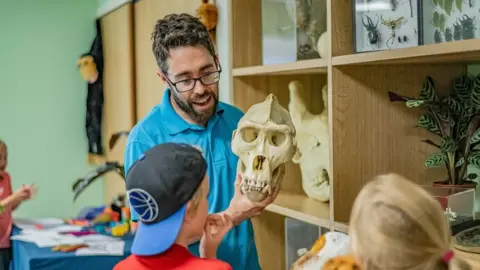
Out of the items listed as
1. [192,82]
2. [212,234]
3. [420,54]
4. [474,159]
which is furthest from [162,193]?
[474,159]

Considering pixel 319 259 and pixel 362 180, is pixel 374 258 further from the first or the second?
pixel 362 180

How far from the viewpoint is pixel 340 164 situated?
1536 mm

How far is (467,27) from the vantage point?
1.36m

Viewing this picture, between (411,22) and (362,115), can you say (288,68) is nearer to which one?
(362,115)

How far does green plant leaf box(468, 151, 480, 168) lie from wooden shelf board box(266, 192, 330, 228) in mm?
358

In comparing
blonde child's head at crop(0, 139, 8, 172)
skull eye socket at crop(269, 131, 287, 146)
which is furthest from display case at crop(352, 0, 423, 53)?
blonde child's head at crop(0, 139, 8, 172)

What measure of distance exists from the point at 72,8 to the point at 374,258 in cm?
309

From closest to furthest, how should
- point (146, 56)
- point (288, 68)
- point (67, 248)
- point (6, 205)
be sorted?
point (288, 68)
point (67, 248)
point (6, 205)
point (146, 56)

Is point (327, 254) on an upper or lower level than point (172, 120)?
lower

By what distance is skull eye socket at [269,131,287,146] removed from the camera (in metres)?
1.40

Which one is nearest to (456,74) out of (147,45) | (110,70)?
(147,45)

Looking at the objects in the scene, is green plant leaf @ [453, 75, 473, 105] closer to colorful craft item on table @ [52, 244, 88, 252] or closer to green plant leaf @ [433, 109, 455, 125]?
green plant leaf @ [433, 109, 455, 125]

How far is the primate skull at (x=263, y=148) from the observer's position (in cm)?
135

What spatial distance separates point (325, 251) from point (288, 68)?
65 cm
